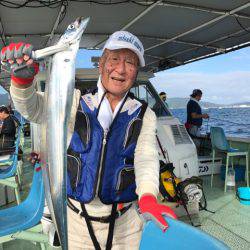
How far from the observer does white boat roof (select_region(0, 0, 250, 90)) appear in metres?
5.27

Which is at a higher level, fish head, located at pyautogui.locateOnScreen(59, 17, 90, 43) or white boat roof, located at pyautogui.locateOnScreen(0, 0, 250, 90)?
white boat roof, located at pyautogui.locateOnScreen(0, 0, 250, 90)

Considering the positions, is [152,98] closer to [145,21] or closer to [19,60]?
[145,21]

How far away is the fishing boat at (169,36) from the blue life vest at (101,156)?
7.89 ft

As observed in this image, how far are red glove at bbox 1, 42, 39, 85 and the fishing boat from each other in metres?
2.82

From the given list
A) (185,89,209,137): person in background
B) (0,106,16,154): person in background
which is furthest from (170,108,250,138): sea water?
(0,106,16,154): person in background

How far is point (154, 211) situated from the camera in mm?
1574

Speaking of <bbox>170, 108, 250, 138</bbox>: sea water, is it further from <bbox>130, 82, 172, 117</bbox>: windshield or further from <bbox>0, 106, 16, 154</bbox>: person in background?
<bbox>0, 106, 16, 154</bbox>: person in background

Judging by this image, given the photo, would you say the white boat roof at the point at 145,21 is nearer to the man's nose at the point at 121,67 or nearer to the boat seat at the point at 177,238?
the man's nose at the point at 121,67

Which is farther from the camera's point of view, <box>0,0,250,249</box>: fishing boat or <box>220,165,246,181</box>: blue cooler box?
<box>220,165,246,181</box>: blue cooler box

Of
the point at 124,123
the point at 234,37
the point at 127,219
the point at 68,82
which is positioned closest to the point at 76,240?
the point at 127,219

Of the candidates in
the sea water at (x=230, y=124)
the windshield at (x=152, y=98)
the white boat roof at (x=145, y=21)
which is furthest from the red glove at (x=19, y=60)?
the sea water at (x=230, y=124)

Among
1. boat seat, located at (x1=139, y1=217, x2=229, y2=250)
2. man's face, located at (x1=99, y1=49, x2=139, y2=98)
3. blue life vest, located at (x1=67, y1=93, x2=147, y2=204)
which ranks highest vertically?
man's face, located at (x1=99, y1=49, x2=139, y2=98)

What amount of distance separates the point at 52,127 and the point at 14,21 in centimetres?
496

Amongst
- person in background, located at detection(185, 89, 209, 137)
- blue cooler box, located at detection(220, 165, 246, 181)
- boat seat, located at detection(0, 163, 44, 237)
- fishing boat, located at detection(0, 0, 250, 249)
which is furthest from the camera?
person in background, located at detection(185, 89, 209, 137)
